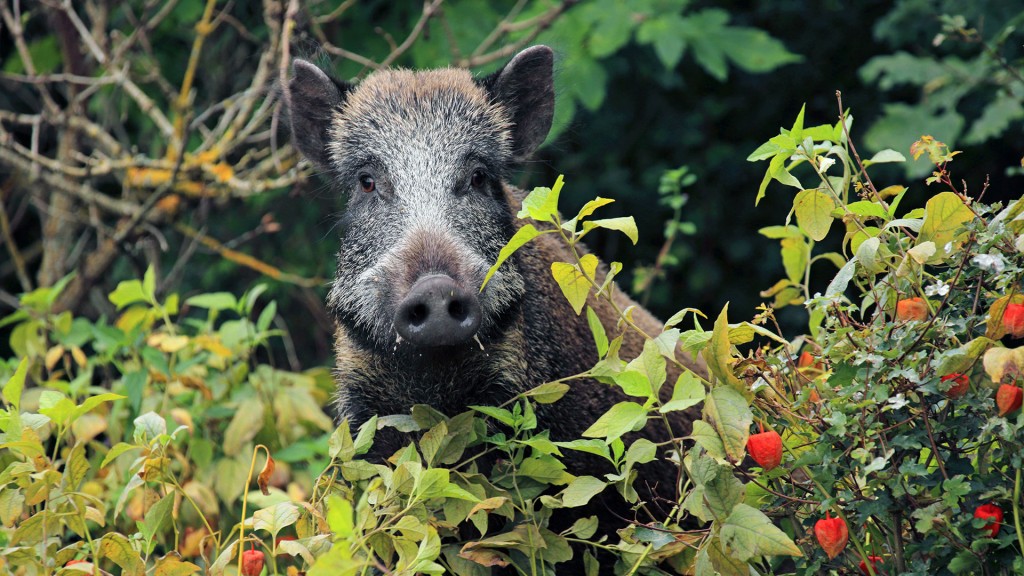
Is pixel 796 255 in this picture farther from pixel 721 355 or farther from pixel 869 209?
pixel 721 355

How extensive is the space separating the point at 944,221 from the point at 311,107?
85.1 inches

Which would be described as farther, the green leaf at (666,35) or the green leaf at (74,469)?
the green leaf at (666,35)

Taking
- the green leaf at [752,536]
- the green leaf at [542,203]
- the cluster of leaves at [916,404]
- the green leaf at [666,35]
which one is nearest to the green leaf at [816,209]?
the cluster of leaves at [916,404]

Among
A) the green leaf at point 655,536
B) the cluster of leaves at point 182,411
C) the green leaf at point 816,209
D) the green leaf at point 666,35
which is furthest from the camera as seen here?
the green leaf at point 666,35

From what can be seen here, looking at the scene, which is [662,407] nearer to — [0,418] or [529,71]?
[0,418]

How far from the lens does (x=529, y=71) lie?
357 centimetres

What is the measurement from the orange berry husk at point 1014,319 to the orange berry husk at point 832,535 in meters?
0.46

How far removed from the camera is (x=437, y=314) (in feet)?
8.47

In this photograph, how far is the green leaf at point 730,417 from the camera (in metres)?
2.07

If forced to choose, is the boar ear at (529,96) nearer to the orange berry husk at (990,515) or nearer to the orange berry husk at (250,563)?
the orange berry husk at (250,563)

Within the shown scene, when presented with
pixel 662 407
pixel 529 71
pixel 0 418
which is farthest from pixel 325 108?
pixel 662 407

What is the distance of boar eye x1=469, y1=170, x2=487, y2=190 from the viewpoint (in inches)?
128

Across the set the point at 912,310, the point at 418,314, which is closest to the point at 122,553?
the point at 418,314

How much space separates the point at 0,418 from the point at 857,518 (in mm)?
1756
